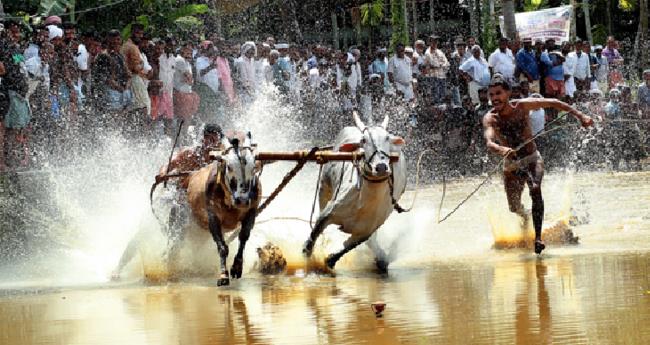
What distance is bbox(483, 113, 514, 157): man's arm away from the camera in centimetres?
1220

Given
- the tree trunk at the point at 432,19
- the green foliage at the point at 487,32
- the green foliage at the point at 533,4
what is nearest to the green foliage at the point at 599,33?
the green foliage at the point at 533,4

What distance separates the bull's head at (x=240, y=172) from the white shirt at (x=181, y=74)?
28.5 feet

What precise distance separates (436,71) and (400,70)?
0.67m

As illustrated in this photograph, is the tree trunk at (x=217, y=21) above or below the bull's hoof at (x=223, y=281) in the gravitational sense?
above

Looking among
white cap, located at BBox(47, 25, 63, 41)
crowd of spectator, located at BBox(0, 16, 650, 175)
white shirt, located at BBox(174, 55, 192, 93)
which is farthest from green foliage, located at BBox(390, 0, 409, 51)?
white cap, located at BBox(47, 25, 63, 41)

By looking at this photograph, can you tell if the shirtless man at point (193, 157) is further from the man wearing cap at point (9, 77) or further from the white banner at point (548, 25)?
the white banner at point (548, 25)

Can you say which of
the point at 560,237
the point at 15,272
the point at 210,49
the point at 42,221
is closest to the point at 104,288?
the point at 15,272

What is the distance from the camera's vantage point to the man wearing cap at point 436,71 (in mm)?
23375

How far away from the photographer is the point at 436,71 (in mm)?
23531

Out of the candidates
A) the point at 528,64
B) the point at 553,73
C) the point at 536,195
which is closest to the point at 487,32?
the point at 553,73

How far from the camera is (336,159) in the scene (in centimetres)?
1122

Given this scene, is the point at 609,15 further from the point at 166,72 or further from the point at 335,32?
the point at 166,72

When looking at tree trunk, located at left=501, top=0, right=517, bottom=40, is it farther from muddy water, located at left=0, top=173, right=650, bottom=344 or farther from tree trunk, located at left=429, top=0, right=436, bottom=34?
muddy water, located at left=0, top=173, right=650, bottom=344

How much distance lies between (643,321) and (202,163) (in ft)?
17.7
